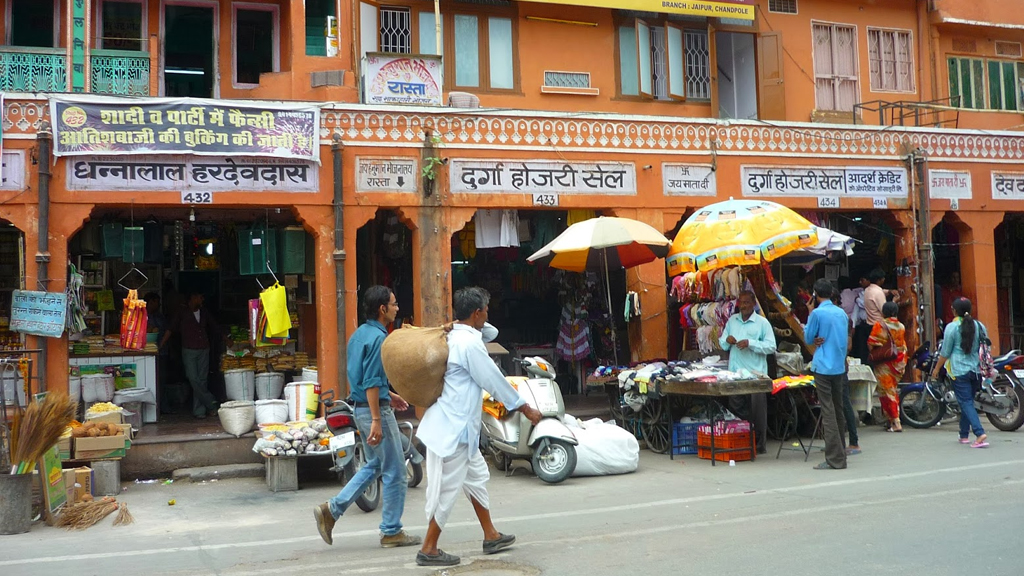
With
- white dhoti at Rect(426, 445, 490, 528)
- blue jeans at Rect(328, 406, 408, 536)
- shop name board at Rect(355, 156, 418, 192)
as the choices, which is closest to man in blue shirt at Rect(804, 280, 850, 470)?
white dhoti at Rect(426, 445, 490, 528)

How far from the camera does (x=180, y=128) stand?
11188mm

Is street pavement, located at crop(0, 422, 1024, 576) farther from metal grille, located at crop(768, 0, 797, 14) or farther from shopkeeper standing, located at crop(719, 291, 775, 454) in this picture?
metal grille, located at crop(768, 0, 797, 14)

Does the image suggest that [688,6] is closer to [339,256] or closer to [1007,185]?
[1007,185]

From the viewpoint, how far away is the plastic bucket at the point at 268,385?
1266 cm

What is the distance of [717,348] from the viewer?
12.1m

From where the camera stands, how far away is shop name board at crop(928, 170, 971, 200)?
1511cm

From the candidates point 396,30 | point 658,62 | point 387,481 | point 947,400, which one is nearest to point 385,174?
point 396,30

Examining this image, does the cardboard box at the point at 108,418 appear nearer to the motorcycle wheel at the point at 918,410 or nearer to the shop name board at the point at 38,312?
the shop name board at the point at 38,312

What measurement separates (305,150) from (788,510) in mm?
7499

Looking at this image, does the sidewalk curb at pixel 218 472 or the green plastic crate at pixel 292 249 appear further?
the green plastic crate at pixel 292 249

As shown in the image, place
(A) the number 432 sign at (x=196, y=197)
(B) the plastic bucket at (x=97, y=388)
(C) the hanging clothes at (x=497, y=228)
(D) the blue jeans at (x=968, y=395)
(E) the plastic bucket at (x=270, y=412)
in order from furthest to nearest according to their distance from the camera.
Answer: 1. (C) the hanging clothes at (x=497, y=228)
2. (B) the plastic bucket at (x=97, y=388)
3. (A) the number 432 sign at (x=196, y=197)
4. (E) the plastic bucket at (x=270, y=412)
5. (D) the blue jeans at (x=968, y=395)

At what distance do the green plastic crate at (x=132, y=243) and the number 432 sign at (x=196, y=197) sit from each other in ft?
4.28

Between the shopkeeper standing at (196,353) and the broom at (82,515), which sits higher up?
the shopkeeper standing at (196,353)

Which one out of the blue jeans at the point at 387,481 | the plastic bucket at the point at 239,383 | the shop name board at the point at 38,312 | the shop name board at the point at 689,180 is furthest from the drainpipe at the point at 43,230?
the shop name board at the point at 689,180
